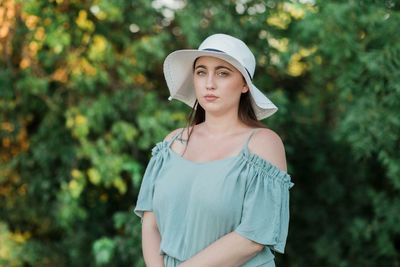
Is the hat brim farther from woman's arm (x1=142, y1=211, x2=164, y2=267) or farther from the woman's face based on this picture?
woman's arm (x1=142, y1=211, x2=164, y2=267)

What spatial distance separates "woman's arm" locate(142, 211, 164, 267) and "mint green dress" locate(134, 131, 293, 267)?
7cm

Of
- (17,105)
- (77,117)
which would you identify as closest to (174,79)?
(77,117)

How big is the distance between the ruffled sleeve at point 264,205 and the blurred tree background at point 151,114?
5.05ft

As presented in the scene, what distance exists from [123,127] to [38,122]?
104 centimetres

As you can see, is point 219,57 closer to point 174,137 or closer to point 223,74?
point 223,74

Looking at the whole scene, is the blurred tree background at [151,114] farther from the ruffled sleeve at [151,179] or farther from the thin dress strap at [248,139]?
the ruffled sleeve at [151,179]

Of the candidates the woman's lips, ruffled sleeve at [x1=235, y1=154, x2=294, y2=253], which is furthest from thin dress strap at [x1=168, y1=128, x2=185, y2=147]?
ruffled sleeve at [x1=235, y1=154, x2=294, y2=253]

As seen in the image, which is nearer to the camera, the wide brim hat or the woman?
the woman

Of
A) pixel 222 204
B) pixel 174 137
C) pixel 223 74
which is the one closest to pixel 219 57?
pixel 223 74

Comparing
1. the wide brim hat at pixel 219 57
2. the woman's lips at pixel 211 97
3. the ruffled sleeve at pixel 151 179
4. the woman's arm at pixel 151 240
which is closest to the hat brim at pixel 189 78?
the wide brim hat at pixel 219 57

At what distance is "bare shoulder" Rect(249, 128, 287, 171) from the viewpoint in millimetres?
2414

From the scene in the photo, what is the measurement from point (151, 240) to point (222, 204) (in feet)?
1.24

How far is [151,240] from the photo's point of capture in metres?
2.60

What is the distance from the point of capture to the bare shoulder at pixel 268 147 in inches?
95.0
